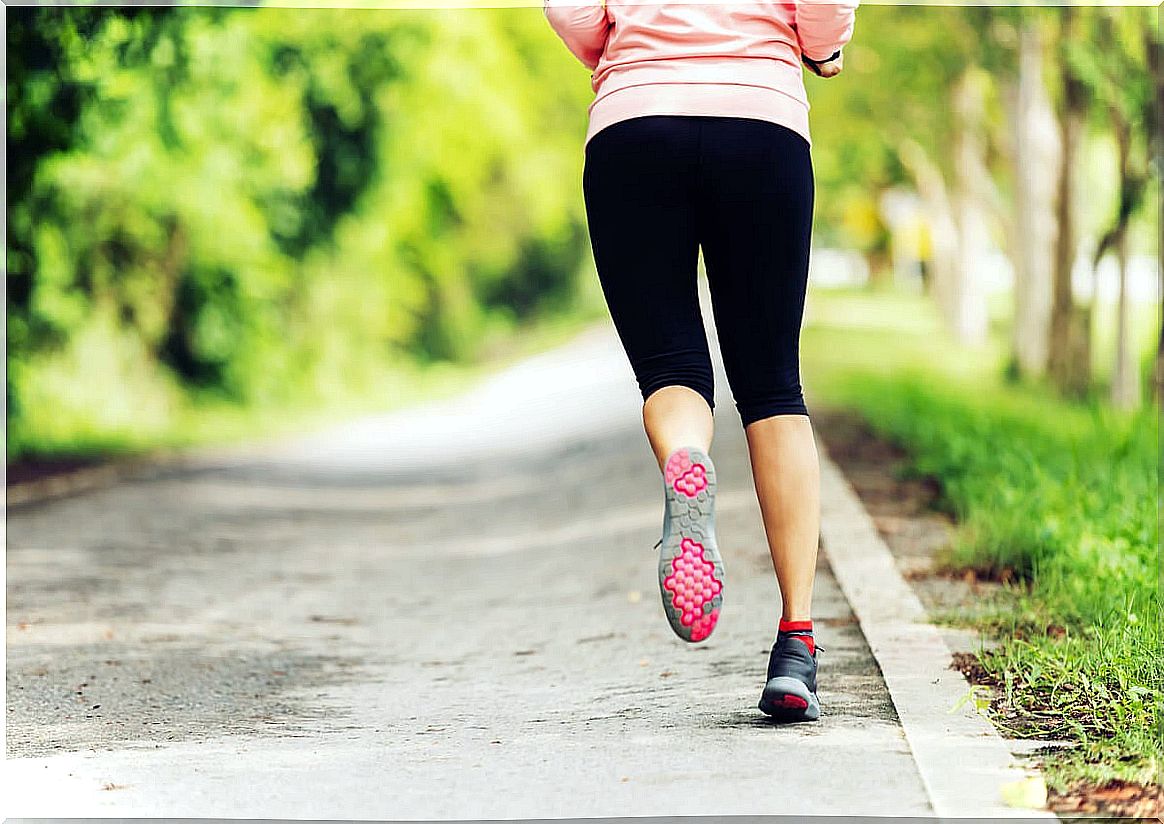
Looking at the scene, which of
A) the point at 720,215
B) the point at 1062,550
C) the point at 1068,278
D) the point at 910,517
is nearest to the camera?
the point at 720,215

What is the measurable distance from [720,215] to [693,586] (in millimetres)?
848

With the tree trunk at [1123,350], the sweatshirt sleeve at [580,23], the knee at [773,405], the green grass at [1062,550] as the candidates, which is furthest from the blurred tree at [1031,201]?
the sweatshirt sleeve at [580,23]

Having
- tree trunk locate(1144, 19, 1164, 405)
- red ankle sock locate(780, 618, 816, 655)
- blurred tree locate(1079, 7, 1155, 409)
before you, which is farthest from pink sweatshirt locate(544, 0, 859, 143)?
blurred tree locate(1079, 7, 1155, 409)

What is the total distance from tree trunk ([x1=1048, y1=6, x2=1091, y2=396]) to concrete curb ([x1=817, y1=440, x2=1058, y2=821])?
35.7 ft

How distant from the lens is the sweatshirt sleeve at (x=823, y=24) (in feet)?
11.5

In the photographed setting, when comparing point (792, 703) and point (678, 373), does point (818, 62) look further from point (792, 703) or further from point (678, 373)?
point (792, 703)

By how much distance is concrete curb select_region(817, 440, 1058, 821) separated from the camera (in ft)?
9.61

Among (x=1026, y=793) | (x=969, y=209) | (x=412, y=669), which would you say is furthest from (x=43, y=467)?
(x=969, y=209)

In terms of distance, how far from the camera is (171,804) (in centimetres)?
309

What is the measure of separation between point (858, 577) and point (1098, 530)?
0.91 m

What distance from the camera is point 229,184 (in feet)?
62.1

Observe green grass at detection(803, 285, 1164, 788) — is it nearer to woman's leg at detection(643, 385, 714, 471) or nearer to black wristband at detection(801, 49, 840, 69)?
woman's leg at detection(643, 385, 714, 471)

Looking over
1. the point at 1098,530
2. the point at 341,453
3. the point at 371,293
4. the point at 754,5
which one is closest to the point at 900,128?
the point at 371,293

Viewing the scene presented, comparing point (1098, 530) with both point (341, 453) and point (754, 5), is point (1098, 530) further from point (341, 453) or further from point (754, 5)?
point (341, 453)
